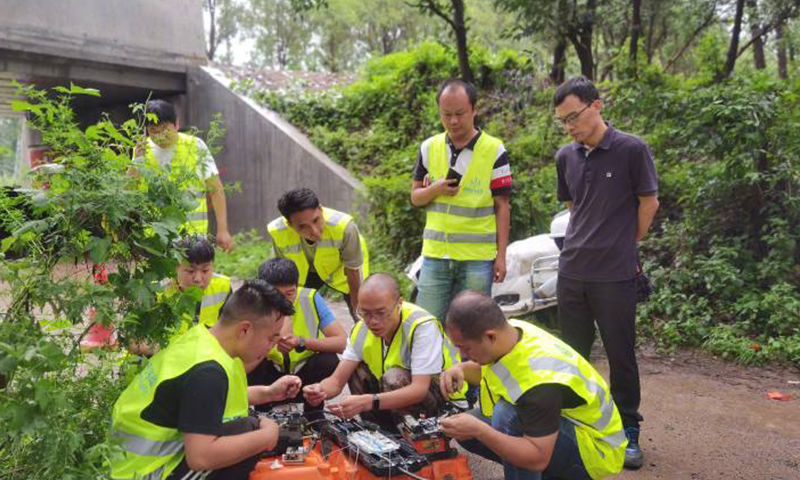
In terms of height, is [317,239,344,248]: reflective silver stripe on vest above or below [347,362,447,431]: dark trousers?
above

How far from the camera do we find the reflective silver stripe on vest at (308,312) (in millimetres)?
4156

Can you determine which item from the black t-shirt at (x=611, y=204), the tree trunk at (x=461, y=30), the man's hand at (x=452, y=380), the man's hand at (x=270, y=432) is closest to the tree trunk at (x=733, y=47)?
the tree trunk at (x=461, y=30)

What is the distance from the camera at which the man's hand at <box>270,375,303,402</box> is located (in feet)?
11.2

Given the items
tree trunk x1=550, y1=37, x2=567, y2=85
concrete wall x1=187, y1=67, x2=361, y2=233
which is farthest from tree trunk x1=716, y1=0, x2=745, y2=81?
concrete wall x1=187, y1=67, x2=361, y2=233

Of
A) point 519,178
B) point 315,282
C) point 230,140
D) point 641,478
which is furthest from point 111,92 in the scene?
point 641,478

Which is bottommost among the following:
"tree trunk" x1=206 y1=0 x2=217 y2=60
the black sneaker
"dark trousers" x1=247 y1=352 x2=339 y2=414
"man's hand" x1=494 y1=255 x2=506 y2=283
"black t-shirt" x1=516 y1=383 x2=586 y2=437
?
the black sneaker

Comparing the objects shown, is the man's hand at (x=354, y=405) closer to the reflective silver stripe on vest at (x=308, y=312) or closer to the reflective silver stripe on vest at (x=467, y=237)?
the reflective silver stripe on vest at (x=308, y=312)

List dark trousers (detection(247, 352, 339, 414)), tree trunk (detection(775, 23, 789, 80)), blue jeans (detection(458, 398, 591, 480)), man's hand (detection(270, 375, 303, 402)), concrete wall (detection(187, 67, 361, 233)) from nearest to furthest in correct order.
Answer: blue jeans (detection(458, 398, 591, 480)) < man's hand (detection(270, 375, 303, 402)) < dark trousers (detection(247, 352, 339, 414)) < concrete wall (detection(187, 67, 361, 233)) < tree trunk (detection(775, 23, 789, 80))

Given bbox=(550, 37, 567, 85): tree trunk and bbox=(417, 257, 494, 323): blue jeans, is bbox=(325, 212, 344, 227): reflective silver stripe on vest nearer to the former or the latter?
bbox=(417, 257, 494, 323): blue jeans

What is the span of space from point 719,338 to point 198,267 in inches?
166

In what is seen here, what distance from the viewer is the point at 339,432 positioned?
3.22 metres

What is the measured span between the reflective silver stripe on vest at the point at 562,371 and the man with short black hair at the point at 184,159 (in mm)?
1393

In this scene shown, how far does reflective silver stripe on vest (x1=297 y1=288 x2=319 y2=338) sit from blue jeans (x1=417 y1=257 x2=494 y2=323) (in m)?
0.66

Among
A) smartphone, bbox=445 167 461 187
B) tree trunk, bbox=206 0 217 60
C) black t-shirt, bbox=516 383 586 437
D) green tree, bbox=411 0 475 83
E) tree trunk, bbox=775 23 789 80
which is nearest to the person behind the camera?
black t-shirt, bbox=516 383 586 437
